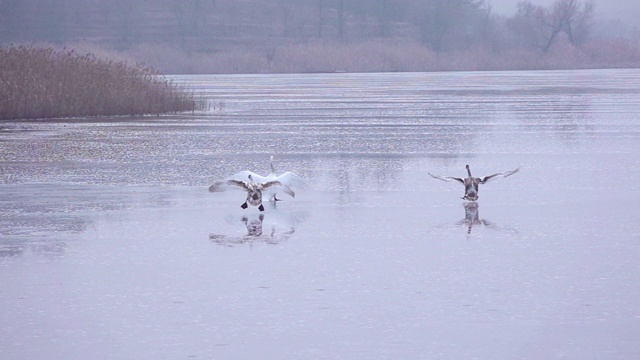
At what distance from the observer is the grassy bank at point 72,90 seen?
2545cm

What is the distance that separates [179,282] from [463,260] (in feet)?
6.67

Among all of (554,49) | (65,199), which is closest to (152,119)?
(65,199)

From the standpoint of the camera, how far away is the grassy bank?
25.5 m

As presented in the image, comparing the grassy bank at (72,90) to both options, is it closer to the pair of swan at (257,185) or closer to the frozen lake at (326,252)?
the frozen lake at (326,252)

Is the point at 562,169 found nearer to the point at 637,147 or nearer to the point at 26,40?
the point at 637,147

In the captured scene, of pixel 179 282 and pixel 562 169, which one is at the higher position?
pixel 562 169

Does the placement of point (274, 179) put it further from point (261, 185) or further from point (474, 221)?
point (474, 221)

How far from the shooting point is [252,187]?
11.3m

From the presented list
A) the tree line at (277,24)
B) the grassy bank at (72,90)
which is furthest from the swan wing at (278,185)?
the tree line at (277,24)

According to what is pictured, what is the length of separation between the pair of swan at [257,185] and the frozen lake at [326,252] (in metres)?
0.16

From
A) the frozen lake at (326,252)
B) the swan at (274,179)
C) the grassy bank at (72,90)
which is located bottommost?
the frozen lake at (326,252)

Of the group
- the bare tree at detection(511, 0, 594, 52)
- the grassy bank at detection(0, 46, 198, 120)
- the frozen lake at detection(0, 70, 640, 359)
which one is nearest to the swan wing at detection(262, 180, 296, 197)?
the frozen lake at detection(0, 70, 640, 359)

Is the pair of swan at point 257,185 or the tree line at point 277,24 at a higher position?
the tree line at point 277,24

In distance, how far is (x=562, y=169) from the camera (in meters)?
14.3
